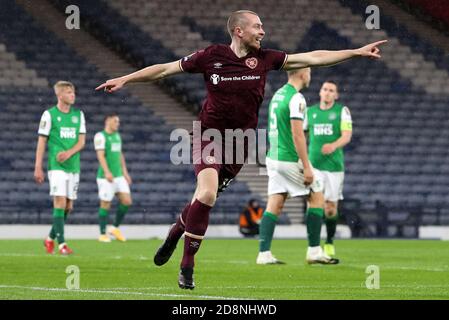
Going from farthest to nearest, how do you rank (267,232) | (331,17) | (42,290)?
(331,17)
(267,232)
(42,290)

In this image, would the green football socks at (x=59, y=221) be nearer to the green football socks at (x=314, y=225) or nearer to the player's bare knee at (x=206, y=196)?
the green football socks at (x=314, y=225)

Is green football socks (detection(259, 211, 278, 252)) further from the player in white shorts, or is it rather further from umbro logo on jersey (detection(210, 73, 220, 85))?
umbro logo on jersey (detection(210, 73, 220, 85))

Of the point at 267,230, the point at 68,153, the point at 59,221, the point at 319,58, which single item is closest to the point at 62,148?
the point at 68,153

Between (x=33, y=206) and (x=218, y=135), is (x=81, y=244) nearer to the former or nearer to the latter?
(x=33, y=206)

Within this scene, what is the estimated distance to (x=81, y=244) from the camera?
17.3m

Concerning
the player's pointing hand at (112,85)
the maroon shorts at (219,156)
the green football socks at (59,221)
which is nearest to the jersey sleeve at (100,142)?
the green football socks at (59,221)

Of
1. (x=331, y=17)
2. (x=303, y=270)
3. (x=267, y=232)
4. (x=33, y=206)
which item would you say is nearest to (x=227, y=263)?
(x=267, y=232)

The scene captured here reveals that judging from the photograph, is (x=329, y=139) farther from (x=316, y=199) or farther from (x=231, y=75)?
(x=231, y=75)

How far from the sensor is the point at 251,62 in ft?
27.1

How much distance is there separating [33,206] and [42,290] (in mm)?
13267

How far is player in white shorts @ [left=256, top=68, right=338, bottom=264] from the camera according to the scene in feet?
38.4

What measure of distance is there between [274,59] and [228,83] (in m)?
0.40

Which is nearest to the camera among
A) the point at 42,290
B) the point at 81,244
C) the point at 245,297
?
the point at 245,297
